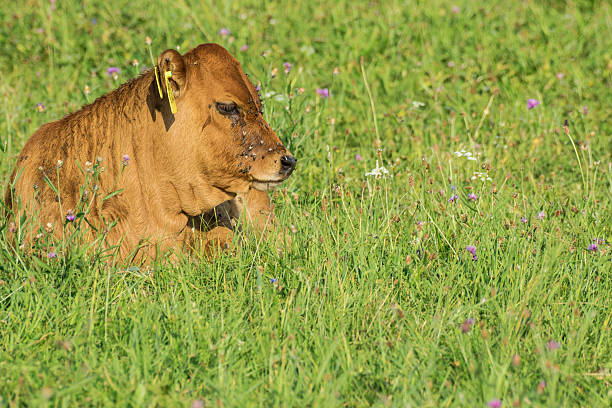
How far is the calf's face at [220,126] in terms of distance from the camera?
3.90m

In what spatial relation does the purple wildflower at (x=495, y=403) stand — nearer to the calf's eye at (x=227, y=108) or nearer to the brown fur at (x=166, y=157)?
the brown fur at (x=166, y=157)

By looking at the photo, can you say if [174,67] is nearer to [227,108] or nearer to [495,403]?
[227,108]

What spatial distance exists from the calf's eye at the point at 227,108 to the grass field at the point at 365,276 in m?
0.71

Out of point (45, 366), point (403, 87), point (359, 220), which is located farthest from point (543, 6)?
point (45, 366)

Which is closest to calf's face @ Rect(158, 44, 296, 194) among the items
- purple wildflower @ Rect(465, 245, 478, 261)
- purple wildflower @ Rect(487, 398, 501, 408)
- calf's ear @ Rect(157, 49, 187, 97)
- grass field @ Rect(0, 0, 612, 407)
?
calf's ear @ Rect(157, 49, 187, 97)

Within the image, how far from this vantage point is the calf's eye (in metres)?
3.90

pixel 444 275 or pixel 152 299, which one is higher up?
pixel 152 299

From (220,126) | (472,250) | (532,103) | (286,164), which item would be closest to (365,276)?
(472,250)

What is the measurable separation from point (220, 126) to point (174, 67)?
1.19 feet

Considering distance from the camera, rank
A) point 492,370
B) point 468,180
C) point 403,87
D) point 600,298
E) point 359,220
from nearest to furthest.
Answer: point 492,370, point 600,298, point 359,220, point 468,180, point 403,87

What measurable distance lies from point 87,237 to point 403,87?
367 centimetres

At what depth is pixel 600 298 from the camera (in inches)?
146

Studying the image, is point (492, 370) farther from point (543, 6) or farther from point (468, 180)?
point (543, 6)

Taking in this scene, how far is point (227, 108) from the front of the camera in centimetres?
391
